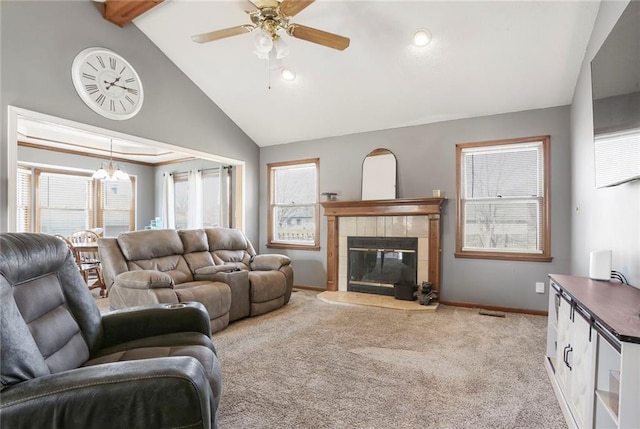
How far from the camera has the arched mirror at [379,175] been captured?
4578 mm

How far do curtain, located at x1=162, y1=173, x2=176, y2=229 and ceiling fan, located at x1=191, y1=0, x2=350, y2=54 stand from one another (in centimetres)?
506

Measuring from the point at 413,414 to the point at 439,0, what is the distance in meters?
3.26

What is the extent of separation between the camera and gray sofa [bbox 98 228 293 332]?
117 inches

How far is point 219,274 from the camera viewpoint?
11.7 feet

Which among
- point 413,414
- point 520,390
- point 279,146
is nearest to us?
point 413,414

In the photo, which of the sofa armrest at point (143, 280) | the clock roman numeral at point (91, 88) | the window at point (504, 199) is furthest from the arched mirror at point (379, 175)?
the clock roman numeral at point (91, 88)

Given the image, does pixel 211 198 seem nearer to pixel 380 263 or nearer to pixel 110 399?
pixel 380 263

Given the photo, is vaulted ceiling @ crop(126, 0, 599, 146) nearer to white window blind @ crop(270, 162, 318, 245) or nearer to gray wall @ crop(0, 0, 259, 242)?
gray wall @ crop(0, 0, 259, 242)

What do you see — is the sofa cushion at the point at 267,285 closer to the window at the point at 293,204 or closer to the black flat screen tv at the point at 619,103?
the window at the point at 293,204

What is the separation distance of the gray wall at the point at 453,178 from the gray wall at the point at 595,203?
158 mm

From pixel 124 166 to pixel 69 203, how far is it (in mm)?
1275

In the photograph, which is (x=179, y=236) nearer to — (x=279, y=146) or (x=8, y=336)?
(x=279, y=146)

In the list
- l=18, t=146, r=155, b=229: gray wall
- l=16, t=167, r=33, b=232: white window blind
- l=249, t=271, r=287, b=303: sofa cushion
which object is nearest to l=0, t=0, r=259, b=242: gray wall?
l=249, t=271, r=287, b=303: sofa cushion

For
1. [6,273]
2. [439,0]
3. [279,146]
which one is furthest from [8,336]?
[279,146]
